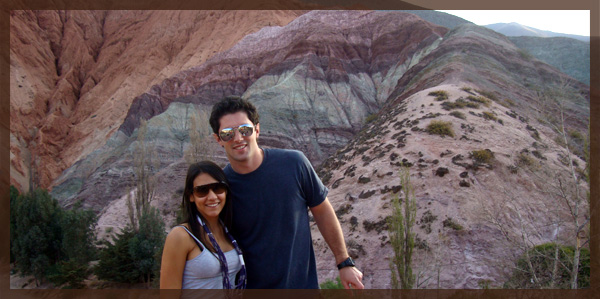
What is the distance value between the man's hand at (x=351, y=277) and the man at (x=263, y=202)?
322mm

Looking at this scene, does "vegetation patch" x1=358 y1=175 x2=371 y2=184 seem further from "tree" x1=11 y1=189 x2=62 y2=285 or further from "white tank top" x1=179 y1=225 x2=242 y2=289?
"tree" x1=11 y1=189 x2=62 y2=285

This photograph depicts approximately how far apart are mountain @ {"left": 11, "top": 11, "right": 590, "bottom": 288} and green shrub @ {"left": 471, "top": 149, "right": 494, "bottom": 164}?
0.11 m

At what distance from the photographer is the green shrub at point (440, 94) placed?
61.0 ft

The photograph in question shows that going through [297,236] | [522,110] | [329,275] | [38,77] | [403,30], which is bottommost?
[329,275]

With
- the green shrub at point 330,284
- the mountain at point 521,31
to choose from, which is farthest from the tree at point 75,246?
the mountain at point 521,31

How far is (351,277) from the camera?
2.71m

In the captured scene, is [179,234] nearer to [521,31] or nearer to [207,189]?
[207,189]

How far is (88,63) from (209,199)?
2216 inches

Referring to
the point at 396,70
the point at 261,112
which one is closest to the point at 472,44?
the point at 396,70

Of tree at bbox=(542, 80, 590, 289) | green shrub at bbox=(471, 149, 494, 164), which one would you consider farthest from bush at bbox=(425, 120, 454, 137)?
tree at bbox=(542, 80, 590, 289)

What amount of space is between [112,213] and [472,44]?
27050 millimetres

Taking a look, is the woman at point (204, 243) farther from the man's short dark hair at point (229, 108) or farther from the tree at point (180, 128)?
the tree at point (180, 128)

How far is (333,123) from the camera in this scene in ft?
100

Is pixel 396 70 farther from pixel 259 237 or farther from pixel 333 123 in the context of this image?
pixel 259 237
